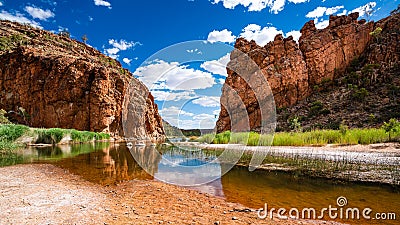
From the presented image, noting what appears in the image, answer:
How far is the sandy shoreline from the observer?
4.03 metres

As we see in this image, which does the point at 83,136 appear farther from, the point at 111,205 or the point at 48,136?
the point at 111,205

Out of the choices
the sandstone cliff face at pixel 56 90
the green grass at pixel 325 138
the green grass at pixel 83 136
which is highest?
the sandstone cliff face at pixel 56 90

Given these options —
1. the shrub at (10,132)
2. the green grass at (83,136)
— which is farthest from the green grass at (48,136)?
the shrub at (10,132)

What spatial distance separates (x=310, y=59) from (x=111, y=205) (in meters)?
51.8

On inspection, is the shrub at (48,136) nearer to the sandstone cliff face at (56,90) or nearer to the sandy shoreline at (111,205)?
the sandstone cliff face at (56,90)

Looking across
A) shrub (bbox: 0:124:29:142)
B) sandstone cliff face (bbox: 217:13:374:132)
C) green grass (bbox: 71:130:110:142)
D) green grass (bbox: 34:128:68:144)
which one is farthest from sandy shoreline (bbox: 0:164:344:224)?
sandstone cliff face (bbox: 217:13:374:132)

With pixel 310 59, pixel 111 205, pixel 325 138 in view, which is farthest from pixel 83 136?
pixel 310 59

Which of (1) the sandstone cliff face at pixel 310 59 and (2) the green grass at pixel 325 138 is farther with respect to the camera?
(1) the sandstone cliff face at pixel 310 59

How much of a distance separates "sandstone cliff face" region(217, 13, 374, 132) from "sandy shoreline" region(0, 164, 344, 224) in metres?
40.6

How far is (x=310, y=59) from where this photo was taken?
47594 millimetres

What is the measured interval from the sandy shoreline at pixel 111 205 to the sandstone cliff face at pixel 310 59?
40.6 metres

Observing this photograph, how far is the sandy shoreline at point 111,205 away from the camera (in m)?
4.03

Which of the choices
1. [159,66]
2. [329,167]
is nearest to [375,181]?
[329,167]

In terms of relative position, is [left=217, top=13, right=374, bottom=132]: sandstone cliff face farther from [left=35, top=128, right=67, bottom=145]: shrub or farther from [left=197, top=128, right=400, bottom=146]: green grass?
[left=35, top=128, right=67, bottom=145]: shrub
